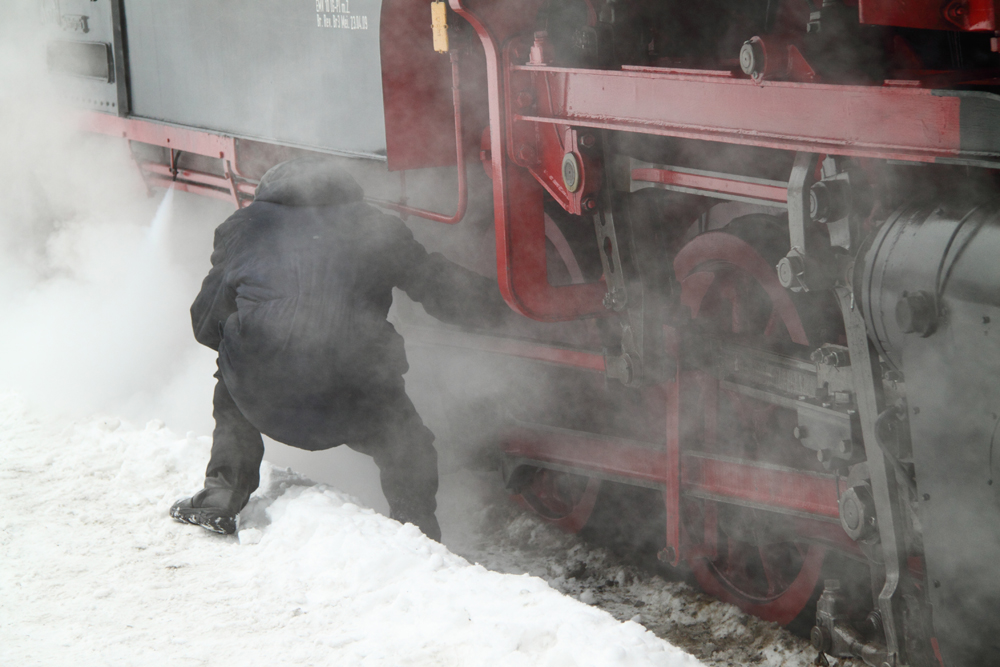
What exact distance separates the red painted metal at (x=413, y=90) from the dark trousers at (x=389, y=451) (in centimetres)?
83

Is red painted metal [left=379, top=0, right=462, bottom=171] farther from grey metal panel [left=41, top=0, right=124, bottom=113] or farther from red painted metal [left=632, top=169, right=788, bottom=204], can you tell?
grey metal panel [left=41, top=0, right=124, bottom=113]

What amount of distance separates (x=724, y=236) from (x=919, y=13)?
1075 millimetres

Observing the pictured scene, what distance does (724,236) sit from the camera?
2660mm

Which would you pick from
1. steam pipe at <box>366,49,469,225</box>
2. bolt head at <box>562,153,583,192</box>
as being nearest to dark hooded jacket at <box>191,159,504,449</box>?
steam pipe at <box>366,49,469,225</box>

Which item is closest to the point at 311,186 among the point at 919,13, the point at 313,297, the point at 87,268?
the point at 313,297

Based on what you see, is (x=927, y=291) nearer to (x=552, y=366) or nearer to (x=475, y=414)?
(x=552, y=366)

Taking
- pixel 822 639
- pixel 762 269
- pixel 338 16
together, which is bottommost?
pixel 822 639

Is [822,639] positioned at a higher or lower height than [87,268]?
lower

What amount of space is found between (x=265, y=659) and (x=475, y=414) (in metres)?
1.59

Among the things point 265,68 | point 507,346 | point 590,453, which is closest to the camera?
point 590,453

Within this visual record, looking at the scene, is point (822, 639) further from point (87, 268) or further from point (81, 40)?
point (87, 268)

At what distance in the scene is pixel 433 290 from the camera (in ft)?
10.1

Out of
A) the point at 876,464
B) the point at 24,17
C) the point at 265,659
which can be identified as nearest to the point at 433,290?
the point at 265,659

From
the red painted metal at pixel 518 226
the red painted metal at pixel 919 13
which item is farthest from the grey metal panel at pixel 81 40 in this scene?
the red painted metal at pixel 919 13
